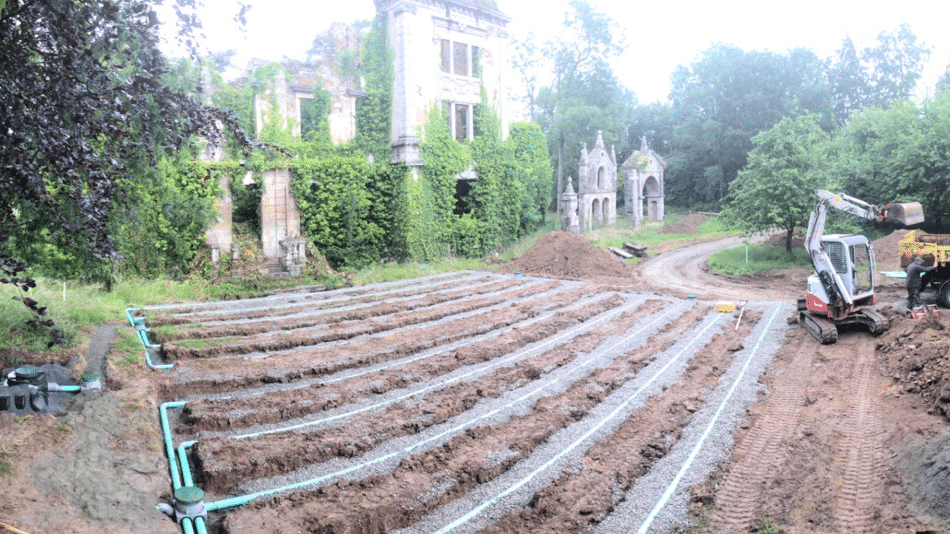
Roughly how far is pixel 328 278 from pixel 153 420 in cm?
1279

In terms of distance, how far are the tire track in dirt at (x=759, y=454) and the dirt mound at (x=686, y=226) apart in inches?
1259

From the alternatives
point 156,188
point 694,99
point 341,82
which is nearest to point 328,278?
point 341,82

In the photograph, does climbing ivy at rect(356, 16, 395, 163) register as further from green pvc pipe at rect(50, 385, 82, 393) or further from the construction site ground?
green pvc pipe at rect(50, 385, 82, 393)

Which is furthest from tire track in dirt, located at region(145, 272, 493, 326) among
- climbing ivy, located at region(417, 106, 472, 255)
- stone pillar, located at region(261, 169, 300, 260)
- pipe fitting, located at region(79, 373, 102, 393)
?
pipe fitting, located at region(79, 373, 102, 393)

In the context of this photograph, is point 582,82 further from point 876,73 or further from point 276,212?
point 276,212

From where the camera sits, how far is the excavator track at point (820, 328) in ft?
46.2

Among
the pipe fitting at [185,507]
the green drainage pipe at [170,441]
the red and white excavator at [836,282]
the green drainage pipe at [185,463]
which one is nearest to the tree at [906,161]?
the red and white excavator at [836,282]

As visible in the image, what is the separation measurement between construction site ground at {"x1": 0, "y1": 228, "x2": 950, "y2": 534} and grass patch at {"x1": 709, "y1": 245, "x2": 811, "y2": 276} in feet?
41.7

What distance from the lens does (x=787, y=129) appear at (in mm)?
28203

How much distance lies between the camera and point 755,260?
2953 cm

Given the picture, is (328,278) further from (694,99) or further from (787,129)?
(694,99)

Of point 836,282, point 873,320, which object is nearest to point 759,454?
point 836,282

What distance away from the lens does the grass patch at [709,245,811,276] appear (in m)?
28.2

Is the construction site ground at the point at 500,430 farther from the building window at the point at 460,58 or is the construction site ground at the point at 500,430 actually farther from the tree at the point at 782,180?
the building window at the point at 460,58
